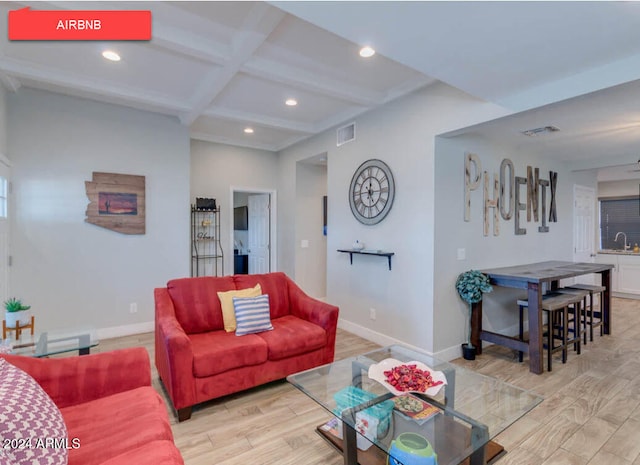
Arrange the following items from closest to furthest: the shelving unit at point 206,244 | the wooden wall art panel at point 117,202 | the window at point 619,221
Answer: the wooden wall art panel at point 117,202 → the shelving unit at point 206,244 → the window at point 619,221

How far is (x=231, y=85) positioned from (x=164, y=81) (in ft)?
2.15

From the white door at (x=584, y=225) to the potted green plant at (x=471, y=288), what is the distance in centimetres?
313

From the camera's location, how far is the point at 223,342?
2559 millimetres

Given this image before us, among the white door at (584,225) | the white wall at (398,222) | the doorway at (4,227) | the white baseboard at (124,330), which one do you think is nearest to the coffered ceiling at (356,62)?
the white wall at (398,222)

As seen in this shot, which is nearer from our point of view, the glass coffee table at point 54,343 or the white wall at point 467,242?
the glass coffee table at point 54,343

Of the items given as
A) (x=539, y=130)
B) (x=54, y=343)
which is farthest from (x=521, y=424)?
(x=54, y=343)

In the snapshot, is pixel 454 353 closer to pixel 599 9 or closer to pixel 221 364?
pixel 221 364

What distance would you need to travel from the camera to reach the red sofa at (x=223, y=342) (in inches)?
90.0

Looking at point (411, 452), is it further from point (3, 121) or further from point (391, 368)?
point (3, 121)

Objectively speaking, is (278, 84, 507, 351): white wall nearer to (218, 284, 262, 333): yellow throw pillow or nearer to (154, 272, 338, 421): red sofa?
(154, 272, 338, 421): red sofa

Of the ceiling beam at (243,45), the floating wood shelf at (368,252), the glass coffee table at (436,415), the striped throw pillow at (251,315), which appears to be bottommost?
the glass coffee table at (436,415)

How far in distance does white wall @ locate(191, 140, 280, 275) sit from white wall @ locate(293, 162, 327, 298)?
76 centimetres

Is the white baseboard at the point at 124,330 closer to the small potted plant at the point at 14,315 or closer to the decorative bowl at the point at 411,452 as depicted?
the small potted plant at the point at 14,315

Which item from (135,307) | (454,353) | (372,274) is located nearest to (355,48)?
(372,274)
